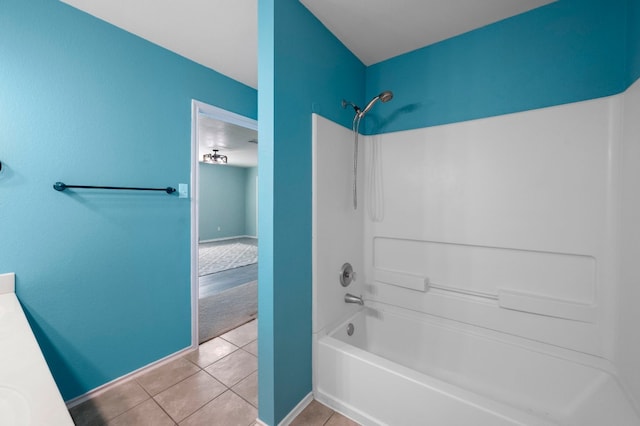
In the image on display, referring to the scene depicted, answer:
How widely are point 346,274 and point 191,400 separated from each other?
124cm

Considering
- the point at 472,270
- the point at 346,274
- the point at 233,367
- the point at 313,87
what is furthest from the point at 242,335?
the point at 313,87

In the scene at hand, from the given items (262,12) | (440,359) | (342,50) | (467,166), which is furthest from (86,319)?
(467,166)

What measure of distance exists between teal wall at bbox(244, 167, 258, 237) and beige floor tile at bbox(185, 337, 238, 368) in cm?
668

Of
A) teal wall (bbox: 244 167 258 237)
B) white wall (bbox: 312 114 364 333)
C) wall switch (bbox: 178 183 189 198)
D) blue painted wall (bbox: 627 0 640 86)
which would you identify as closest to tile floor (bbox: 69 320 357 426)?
white wall (bbox: 312 114 364 333)

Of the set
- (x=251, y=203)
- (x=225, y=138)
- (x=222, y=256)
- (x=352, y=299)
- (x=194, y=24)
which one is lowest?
(x=222, y=256)

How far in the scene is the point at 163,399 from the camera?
5.20ft

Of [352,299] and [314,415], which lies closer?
[314,415]

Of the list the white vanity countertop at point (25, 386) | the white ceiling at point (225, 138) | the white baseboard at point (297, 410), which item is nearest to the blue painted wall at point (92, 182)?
the white vanity countertop at point (25, 386)

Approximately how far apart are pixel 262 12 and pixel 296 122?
1.86 feet

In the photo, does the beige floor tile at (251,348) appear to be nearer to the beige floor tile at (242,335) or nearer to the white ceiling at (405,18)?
the beige floor tile at (242,335)

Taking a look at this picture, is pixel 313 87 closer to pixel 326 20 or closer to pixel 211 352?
pixel 326 20

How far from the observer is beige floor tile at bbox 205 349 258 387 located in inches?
70.3

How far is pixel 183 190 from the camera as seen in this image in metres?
2.02

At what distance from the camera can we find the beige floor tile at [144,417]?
1.42 meters
